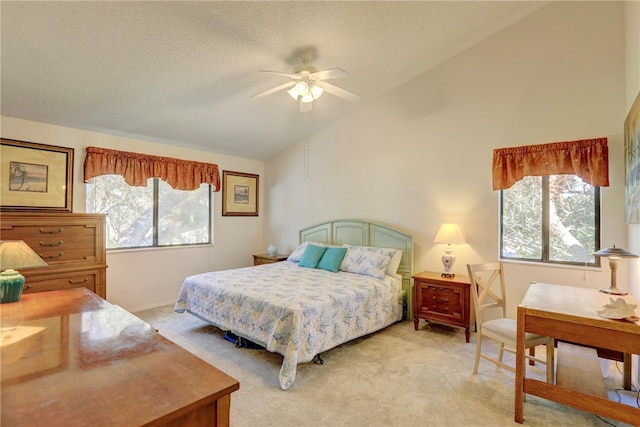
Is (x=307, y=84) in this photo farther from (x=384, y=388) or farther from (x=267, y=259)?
(x=267, y=259)

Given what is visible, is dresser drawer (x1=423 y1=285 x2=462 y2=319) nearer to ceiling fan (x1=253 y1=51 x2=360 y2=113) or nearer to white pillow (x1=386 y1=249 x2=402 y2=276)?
white pillow (x1=386 y1=249 x2=402 y2=276)

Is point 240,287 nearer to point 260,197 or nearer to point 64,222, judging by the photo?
point 64,222

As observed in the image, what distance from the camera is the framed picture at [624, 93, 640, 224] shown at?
87.6 inches

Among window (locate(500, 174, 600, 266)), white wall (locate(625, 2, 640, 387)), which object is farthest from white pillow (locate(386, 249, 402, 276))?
white wall (locate(625, 2, 640, 387))

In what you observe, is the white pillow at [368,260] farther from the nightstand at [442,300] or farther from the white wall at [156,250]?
the white wall at [156,250]

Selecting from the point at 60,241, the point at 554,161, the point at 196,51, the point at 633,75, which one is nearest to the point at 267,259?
the point at 60,241

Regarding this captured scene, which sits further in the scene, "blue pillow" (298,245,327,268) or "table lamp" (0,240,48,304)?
"blue pillow" (298,245,327,268)

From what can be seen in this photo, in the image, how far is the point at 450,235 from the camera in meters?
3.62

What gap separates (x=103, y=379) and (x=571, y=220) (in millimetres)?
4031

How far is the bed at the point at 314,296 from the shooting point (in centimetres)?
264

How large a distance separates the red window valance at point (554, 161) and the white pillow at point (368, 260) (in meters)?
1.51

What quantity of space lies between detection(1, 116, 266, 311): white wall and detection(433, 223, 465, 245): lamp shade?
3399mm

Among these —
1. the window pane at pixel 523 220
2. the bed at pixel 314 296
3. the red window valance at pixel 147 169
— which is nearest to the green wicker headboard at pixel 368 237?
the bed at pixel 314 296

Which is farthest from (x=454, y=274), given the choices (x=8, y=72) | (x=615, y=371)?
(x=8, y=72)
